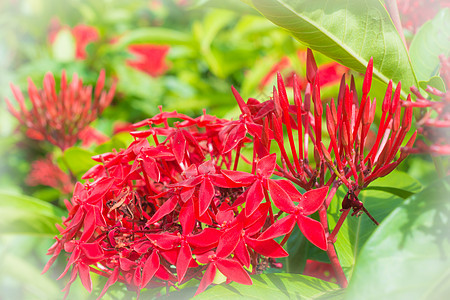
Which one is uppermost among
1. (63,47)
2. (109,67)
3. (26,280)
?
(63,47)

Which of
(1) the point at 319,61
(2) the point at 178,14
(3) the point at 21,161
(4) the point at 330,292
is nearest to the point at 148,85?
(3) the point at 21,161

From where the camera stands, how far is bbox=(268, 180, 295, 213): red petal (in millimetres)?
395

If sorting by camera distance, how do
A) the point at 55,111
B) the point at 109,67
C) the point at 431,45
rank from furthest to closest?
the point at 109,67
the point at 55,111
the point at 431,45

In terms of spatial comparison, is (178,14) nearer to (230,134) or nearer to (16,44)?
(16,44)

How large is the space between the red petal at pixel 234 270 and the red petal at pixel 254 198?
0.05m

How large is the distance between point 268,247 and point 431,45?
1.26 feet

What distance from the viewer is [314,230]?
15.3 inches

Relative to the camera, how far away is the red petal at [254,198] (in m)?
0.39

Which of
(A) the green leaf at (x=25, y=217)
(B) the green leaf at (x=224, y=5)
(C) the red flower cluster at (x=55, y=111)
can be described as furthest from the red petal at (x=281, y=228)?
(C) the red flower cluster at (x=55, y=111)

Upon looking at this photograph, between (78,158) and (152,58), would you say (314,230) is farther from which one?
(152,58)

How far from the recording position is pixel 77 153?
36.2 inches

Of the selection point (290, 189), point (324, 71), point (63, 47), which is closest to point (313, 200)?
point (290, 189)

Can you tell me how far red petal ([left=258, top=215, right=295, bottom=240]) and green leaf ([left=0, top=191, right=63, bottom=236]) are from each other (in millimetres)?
615

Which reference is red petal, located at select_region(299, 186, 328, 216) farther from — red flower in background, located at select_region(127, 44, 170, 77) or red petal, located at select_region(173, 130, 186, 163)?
red flower in background, located at select_region(127, 44, 170, 77)
